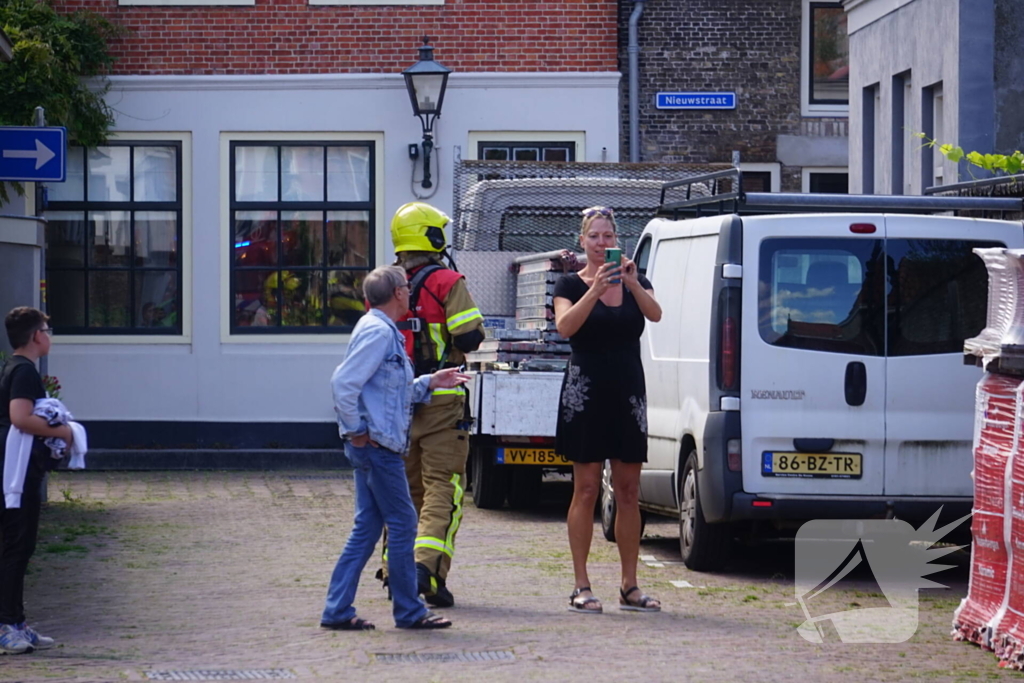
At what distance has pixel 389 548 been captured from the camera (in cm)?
732

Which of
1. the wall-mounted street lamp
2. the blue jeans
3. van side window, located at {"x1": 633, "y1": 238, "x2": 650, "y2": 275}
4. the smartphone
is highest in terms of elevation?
the wall-mounted street lamp

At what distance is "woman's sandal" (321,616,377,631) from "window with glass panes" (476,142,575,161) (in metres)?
11.7

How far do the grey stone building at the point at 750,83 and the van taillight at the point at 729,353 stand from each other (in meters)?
12.3

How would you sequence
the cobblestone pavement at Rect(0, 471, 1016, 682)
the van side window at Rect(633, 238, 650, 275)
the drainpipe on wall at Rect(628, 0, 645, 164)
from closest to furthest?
1. the cobblestone pavement at Rect(0, 471, 1016, 682)
2. the van side window at Rect(633, 238, 650, 275)
3. the drainpipe on wall at Rect(628, 0, 645, 164)

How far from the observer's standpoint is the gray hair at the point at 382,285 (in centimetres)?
734

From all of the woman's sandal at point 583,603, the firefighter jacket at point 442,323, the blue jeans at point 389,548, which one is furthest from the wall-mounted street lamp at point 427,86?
the blue jeans at point 389,548

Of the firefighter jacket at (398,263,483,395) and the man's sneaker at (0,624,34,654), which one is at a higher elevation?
the firefighter jacket at (398,263,483,395)

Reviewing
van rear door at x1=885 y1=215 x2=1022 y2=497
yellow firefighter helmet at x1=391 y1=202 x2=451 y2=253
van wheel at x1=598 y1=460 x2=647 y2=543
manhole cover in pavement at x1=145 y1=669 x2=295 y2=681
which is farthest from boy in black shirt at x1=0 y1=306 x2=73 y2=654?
van rear door at x1=885 y1=215 x2=1022 y2=497

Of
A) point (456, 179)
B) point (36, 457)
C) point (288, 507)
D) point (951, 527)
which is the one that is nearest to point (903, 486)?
point (951, 527)

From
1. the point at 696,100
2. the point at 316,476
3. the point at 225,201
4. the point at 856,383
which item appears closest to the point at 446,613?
the point at 856,383

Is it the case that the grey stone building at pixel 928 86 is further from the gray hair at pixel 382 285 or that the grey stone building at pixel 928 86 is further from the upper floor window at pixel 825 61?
the gray hair at pixel 382 285

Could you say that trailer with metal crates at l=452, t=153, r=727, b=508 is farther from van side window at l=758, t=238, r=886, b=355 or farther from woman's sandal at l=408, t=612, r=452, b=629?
woman's sandal at l=408, t=612, r=452, b=629

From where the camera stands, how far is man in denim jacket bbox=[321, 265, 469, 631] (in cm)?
720

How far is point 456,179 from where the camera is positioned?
1498 cm
